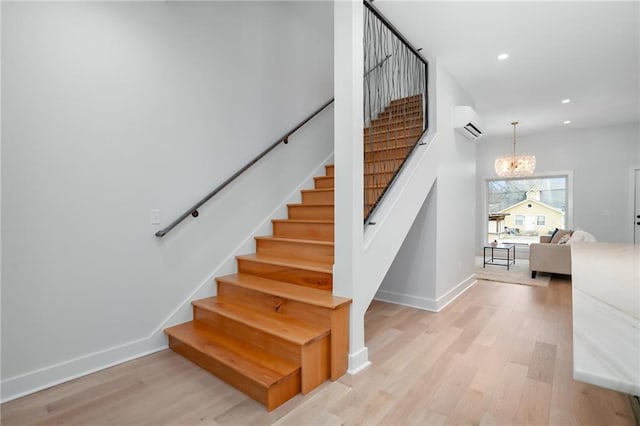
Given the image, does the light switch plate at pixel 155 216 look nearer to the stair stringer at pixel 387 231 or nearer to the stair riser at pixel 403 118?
the stair stringer at pixel 387 231

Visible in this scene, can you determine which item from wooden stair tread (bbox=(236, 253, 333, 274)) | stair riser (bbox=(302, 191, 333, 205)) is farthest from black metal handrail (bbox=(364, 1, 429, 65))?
wooden stair tread (bbox=(236, 253, 333, 274))

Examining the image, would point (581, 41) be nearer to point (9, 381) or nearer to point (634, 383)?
point (634, 383)

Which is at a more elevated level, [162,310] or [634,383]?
[634,383]

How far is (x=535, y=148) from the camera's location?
7.34 meters

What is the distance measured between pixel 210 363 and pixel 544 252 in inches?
211

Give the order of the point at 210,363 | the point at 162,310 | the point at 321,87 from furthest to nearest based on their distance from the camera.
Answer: the point at 321,87 → the point at 162,310 → the point at 210,363

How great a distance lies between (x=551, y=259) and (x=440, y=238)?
9.40 ft

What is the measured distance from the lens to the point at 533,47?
10.8 feet

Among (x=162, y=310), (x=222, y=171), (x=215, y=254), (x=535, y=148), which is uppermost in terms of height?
(x=535, y=148)

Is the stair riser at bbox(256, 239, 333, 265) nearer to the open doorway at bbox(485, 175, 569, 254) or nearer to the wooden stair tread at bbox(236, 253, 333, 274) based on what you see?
the wooden stair tread at bbox(236, 253, 333, 274)

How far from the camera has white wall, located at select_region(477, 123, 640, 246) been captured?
248 inches

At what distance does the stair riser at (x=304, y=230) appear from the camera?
2941 millimetres

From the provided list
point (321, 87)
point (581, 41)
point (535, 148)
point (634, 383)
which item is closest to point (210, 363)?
point (634, 383)

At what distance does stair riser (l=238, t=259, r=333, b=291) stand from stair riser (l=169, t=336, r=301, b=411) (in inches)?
27.4
